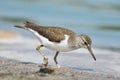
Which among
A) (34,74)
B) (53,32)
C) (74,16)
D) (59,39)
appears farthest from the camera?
(74,16)

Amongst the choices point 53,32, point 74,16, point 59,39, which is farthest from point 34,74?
point 74,16

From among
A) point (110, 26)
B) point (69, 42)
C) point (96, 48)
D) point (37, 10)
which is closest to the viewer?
point (69, 42)

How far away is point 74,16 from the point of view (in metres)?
23.7

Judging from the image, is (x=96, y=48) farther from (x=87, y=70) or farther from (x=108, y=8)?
(x=108, y=8)

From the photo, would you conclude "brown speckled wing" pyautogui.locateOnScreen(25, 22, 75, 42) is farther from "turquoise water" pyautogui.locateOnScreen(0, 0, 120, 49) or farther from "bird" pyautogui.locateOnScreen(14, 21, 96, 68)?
"turquoise water" pyautogui.locateOnScreen(0, 0, 120, 49)

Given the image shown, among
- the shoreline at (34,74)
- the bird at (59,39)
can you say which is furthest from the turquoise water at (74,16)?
the shoreline at (34,74)

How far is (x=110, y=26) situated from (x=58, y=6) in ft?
18.4

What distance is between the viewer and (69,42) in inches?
479

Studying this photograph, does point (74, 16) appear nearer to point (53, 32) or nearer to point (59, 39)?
point (53, 32)

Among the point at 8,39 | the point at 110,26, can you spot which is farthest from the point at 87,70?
the point at 110,26

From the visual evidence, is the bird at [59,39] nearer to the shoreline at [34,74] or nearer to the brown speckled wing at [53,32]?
the brown speckled wing at [53,32]

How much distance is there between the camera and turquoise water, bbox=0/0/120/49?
65.5 ft

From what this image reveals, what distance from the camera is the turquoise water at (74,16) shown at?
1995cm

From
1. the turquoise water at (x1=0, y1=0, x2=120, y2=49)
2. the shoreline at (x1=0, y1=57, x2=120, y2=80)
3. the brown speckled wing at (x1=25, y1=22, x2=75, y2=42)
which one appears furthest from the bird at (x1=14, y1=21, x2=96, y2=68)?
the turquoise water at (x1=0, y1=0, x2=120, y2=49)
